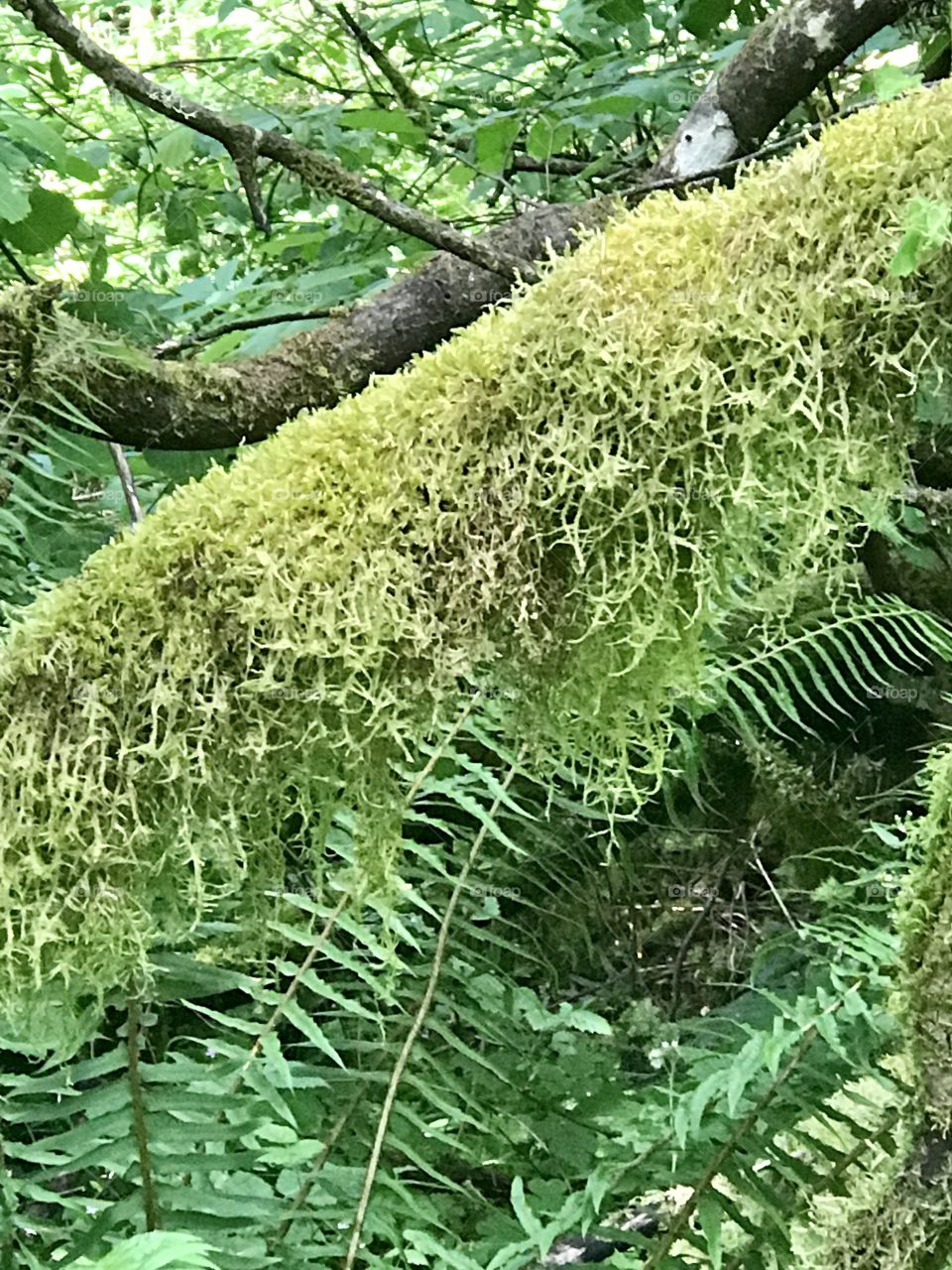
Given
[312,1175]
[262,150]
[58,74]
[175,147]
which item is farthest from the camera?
[58,74]

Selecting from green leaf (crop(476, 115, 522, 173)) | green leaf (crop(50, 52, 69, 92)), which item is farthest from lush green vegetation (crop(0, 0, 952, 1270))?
green leaf (crop(50, 52, 69, 92))

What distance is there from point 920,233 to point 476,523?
14.0 inches

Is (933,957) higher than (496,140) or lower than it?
lower

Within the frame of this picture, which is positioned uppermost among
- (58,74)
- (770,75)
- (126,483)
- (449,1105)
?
(58,74)

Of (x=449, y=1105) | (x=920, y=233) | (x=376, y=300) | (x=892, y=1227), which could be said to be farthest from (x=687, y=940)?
(x=920, y=233)

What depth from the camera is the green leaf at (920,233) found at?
70cm

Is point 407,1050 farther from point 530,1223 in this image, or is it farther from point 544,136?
point 544,136

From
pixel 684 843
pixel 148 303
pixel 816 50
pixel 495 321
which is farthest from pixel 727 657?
pixel 148 303

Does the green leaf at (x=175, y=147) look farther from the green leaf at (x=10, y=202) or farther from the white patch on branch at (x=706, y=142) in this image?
the white patch on branch at (x=706, y=142)

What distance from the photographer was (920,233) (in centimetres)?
71

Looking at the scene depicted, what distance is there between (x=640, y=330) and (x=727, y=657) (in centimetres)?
95

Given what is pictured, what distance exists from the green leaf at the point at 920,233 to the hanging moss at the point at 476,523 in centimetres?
4

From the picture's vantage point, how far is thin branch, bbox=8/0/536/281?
1.19 meters

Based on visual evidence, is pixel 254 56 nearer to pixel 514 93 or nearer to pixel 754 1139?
pixel 514 93
